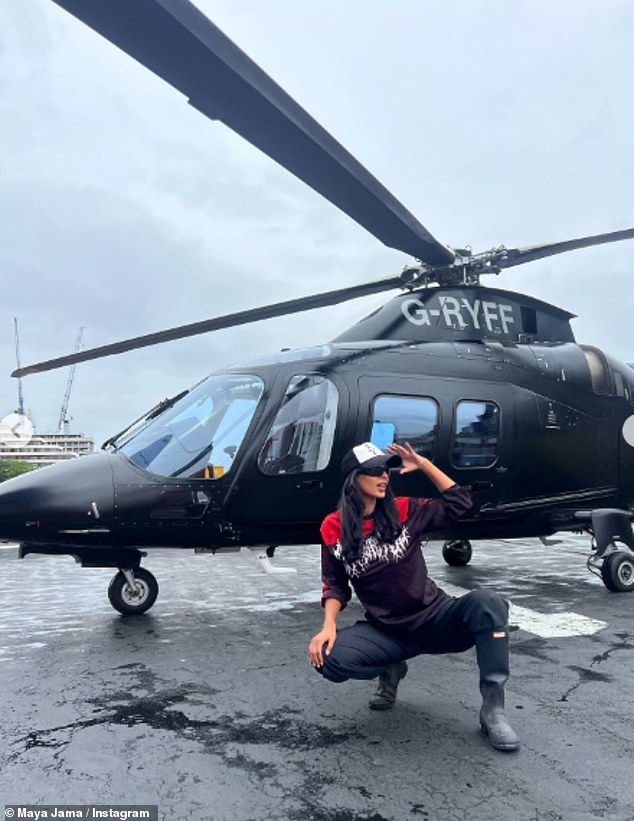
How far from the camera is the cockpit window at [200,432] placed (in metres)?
6.03

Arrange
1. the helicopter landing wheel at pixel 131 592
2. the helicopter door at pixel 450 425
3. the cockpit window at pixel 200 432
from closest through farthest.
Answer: the cockpit window at pixel 200 432 → the helicopter landing wheel at pixel 131 592 → the helicopter door at pixel 450 425

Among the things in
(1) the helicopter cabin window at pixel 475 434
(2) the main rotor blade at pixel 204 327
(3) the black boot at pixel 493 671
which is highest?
(2) the main rotor blade at pixel 204 327

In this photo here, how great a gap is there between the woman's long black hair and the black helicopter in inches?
99.3

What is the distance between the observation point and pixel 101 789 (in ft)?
9.37

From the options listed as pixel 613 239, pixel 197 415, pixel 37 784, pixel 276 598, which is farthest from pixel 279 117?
pixel 276 598

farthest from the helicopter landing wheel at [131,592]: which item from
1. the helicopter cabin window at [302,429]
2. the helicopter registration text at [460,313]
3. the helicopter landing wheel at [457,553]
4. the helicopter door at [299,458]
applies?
the helicopter landing wheel at [457,553]

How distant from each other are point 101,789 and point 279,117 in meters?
3.92

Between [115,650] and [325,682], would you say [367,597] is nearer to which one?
[325,682]

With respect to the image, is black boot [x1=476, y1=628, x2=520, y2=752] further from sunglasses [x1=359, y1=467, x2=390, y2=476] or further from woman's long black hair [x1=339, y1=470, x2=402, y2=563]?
Result: sunglasses [x1=359, y1=467, x2=390, y2=476]

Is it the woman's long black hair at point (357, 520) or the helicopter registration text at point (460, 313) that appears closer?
the woman's long black hair at point (357, 520)

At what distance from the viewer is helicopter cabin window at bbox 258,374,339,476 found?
243 inches

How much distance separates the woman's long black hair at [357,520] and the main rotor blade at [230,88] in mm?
2458

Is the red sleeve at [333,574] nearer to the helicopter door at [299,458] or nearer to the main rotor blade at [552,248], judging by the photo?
the helicopter door at [299,458]

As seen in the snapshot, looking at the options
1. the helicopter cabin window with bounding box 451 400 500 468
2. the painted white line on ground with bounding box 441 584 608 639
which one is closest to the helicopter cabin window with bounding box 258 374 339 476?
the helicopter cabin window with bounding box 451 400 500 468
